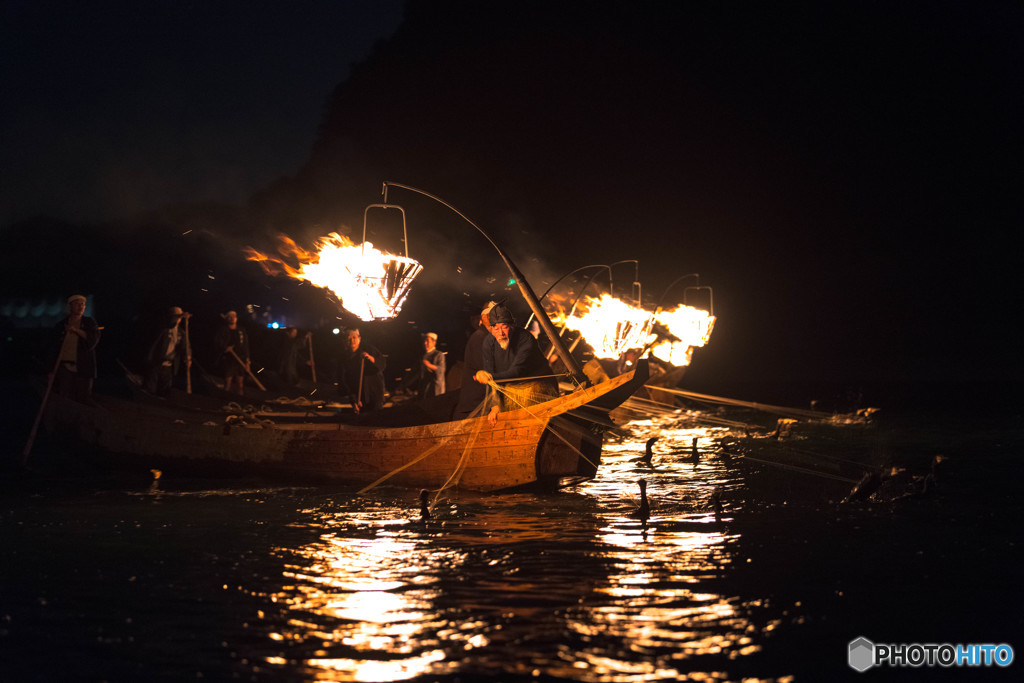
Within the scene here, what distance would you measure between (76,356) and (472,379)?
6.77 meters

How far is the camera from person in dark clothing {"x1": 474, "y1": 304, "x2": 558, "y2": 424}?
9.10 metres

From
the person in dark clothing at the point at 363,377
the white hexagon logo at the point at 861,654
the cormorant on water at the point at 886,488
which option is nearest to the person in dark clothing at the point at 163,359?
Result: the person in dark clothing at the point at 363,377

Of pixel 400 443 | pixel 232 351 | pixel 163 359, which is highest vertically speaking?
pixel 232 351

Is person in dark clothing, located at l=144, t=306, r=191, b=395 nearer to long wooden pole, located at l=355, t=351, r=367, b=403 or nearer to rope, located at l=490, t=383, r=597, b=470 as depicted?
long wooden pole, located at l=355, t=351, r=367, b=403

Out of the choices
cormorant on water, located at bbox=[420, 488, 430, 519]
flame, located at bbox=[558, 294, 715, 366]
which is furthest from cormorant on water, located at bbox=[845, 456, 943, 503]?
flame, located at bbox=[558, 294, 715, 366]

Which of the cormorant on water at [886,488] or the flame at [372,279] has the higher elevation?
the flame at [372,279]

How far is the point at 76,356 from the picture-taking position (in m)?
13.0

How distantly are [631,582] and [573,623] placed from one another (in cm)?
96

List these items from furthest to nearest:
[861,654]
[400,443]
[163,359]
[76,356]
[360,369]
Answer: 1. [163,359]
2. [360,369]
3. [76,356]
4. [400,443]
5. [861,654]

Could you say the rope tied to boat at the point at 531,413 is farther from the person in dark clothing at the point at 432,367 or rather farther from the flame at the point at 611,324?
the person in dark clothing at the point at 432,367

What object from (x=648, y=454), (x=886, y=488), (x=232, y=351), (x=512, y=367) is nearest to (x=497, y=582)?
(x=512, y=367)

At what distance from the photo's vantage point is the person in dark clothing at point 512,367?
29.9ft

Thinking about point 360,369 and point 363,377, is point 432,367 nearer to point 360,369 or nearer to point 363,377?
point 363,377

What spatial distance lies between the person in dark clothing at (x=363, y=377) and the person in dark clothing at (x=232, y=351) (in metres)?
4.57
